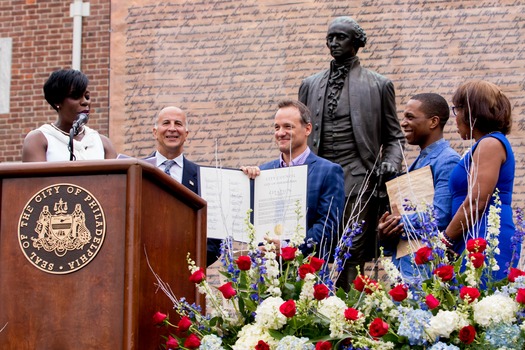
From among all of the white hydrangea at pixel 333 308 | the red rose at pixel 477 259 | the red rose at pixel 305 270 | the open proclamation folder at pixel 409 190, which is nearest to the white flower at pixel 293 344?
the white hydrangea at pixel 333 308

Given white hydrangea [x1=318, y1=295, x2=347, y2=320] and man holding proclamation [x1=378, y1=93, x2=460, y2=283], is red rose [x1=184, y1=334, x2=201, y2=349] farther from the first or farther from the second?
man holding proclamation [x1=378, y1=93, x2=460, y2=283]

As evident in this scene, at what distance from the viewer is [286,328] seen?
3.33m

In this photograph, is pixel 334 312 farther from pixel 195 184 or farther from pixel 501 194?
pixel 195 184

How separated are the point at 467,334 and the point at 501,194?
5.25ft

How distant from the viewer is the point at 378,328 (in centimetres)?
313

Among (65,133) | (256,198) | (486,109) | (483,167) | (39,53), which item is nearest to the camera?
(483,167)

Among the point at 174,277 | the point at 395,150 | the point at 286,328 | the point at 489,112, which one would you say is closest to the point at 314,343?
the point at 286,328

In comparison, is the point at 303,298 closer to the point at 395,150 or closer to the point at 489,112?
the point at 489,112

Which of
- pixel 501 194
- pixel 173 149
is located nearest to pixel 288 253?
pixel 501 194

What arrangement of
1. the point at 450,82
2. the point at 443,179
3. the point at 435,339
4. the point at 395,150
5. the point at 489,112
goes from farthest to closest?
the point at 450,82 → the point at 395,150 → the point at 443,179 → the point at 489,112 → the point at 435,339

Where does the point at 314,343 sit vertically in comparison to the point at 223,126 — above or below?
below

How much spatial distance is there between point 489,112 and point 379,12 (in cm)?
571

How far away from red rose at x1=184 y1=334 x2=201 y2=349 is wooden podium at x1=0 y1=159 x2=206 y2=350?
153 mm

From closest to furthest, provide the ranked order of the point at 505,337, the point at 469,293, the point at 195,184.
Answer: the point at 505,337 < the point at 469,293 < the point at 195,184
